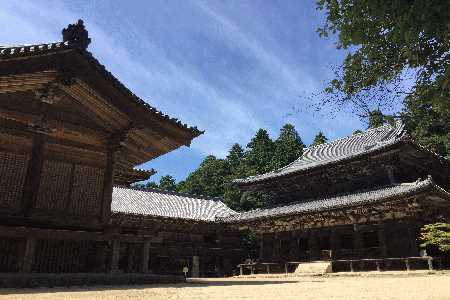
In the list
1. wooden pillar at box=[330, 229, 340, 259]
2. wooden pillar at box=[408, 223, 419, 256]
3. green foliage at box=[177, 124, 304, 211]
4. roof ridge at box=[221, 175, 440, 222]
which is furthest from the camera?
green foliage at box=[177, 124, 304, 211]

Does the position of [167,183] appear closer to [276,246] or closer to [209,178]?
[209,178]

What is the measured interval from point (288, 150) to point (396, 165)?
32307 millimetres

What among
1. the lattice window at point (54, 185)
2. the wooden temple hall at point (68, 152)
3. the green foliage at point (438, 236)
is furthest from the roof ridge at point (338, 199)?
the lattice window at point (54, 185)

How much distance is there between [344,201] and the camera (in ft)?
70.1

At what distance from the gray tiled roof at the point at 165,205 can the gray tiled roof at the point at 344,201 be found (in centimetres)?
334

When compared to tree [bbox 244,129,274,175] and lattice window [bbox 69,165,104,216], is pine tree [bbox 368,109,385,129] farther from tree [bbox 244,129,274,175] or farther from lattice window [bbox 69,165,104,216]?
tree [bbox 244,129,274,175]

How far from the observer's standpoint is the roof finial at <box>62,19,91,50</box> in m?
9.38

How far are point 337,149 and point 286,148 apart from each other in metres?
25.8

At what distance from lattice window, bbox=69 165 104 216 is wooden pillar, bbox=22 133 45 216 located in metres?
1.49

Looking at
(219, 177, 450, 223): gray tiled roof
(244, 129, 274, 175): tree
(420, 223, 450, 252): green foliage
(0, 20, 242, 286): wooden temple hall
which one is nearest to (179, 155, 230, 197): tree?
(244, 129, 274, 175): tree

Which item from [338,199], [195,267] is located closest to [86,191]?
[195,267]

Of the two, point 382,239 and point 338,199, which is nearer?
point 382,239

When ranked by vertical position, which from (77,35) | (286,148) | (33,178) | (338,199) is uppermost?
(286,148)

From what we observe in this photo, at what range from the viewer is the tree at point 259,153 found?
54828 mm
